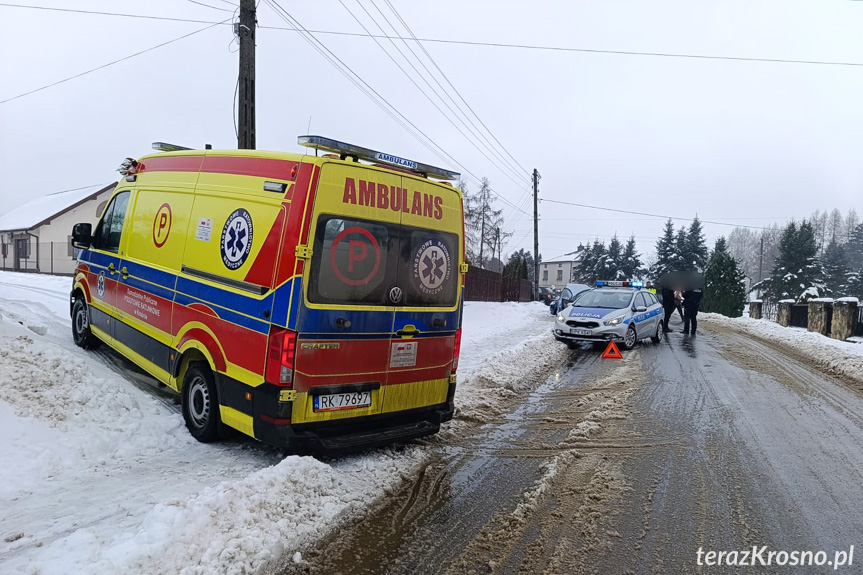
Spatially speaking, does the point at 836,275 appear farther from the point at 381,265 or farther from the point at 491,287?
the point at 381,265

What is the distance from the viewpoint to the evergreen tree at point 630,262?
65.9 meters

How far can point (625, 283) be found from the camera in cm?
1570

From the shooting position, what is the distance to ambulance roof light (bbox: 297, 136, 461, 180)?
15.2ft

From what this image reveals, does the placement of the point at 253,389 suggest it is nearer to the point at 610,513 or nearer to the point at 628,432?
the point at 610,513

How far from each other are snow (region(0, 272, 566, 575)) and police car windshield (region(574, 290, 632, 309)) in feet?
26.7

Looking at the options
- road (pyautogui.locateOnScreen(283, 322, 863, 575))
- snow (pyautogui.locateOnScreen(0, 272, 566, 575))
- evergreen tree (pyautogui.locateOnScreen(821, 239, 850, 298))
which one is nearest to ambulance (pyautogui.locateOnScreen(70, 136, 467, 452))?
snow (pyautogui.locateOnScreen(0, 272, 566, 575))

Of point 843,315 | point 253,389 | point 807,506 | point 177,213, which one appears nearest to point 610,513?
point 807,506

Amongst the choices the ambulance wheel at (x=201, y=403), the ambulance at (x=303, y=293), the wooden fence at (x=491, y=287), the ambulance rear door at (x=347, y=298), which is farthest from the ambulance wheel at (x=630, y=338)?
the wooden fence at (x=491, y=287)

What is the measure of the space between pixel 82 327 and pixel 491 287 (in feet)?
86.2

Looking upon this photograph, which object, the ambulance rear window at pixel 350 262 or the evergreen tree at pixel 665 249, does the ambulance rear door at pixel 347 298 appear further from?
the evergreen tree at pixel 665 249

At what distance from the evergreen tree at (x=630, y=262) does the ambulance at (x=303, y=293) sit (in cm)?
6399

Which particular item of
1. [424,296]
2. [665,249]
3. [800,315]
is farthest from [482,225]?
[424,296]

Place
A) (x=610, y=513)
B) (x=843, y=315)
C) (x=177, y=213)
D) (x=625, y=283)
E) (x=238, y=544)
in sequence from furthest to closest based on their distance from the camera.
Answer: (x=843, y=315) → (x=625, y=283) → (x=177, y=213) → (x=610, y=513) → (x=238, y=544)

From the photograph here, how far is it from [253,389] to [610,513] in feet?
9.63
